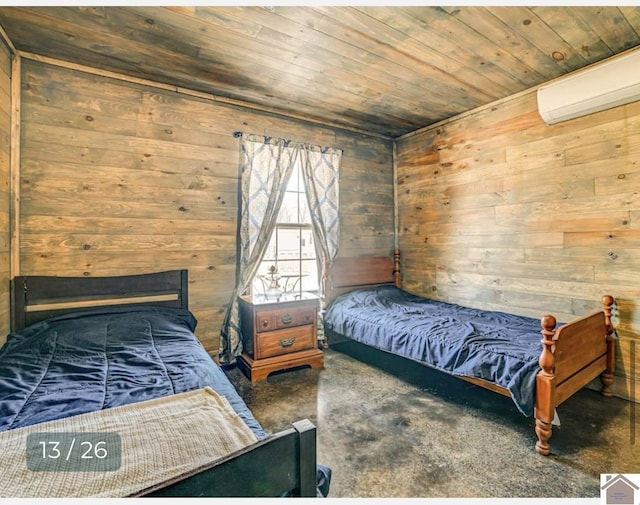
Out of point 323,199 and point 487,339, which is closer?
point 487,339

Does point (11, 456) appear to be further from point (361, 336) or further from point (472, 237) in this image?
point (472, 237)

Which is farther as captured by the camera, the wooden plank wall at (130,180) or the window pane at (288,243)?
the window pane at (288,243)

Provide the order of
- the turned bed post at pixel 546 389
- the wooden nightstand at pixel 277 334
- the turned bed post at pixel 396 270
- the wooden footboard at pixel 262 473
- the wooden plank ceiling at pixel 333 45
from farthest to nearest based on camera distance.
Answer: the turned bed post at pixel 396 270, the wooden nightstand at pixel 277 334, the wooden plank ceiling at pixel 333 45, the turned bed post at pixel 546 389, the wooden footboard at pixel 262 473

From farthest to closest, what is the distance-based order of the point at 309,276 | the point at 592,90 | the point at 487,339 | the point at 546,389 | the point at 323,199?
the point at 309,276 → the point at 323,199 → the point at 592,90 → the point at 487,339 → the point at 546,389

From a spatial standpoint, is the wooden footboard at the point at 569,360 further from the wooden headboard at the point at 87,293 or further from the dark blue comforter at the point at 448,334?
the wooden headboard at the point at 87,293

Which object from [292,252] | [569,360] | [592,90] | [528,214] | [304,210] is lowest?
[569,360]

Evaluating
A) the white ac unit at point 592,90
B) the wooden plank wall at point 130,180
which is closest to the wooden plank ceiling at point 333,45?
the white ac unit at point 592,90

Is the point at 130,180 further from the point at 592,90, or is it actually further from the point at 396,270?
the point at 592,90

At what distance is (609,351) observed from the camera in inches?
95.2

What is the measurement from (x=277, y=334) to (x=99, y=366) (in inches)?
55.7

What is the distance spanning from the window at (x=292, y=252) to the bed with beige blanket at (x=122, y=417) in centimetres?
115

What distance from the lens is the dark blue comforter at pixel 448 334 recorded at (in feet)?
6.48

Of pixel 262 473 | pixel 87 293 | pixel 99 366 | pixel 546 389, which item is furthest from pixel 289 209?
pixel 262 473

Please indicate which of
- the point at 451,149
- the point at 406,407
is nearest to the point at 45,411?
the point at 406,407
